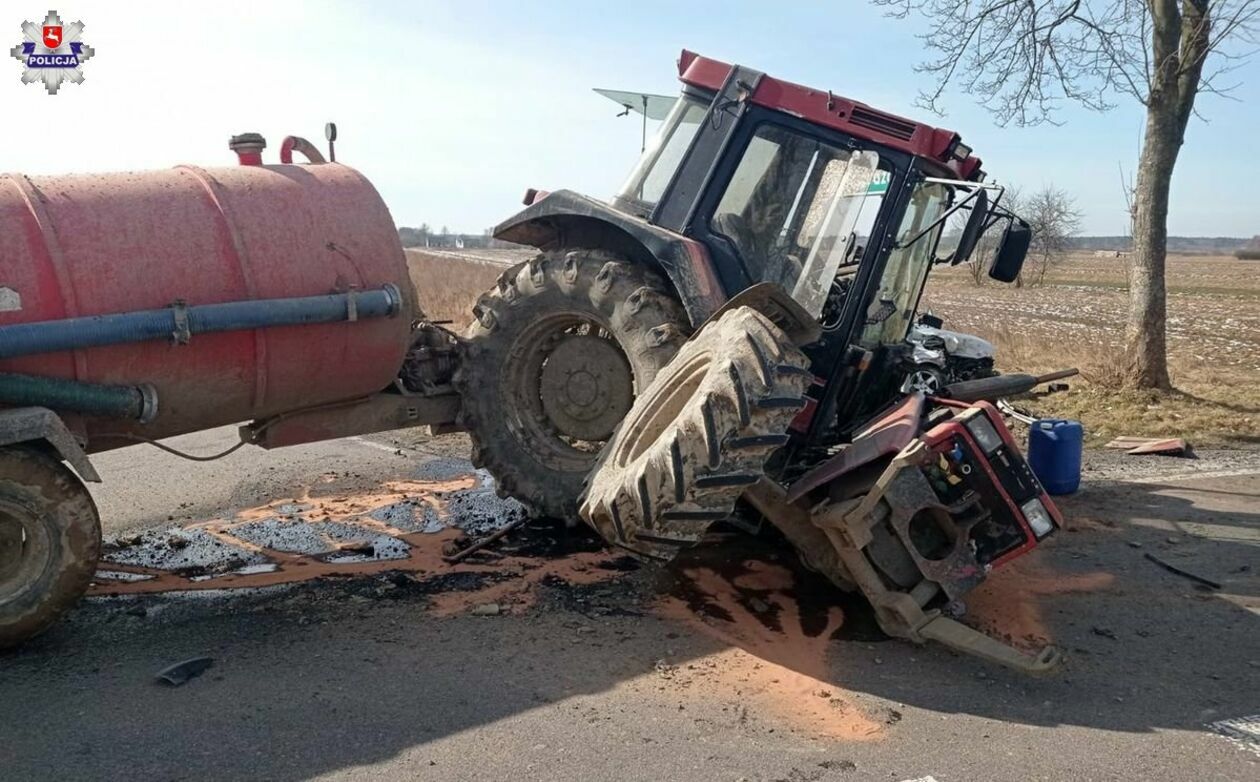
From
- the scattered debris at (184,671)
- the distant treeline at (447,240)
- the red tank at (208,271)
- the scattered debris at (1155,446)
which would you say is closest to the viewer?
the scattered debris at (184,671)

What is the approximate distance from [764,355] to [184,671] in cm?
268

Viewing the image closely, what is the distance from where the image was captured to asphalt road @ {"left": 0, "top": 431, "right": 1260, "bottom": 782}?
11.3 ft

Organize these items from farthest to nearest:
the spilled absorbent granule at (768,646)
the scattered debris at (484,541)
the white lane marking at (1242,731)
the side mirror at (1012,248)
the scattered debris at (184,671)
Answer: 1. the side mirror at (1012,248)
2. the scattered debris at (484,541)
3. the scattered debris at (184,671)
4. the spilled absorbent granule at (768,646)
5. the white lane marking at (1242,731)

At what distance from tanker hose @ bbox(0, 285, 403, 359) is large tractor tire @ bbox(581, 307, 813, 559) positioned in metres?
1.77

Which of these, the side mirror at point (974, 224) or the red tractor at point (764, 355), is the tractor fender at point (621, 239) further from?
the side mirror at point (974, 224)

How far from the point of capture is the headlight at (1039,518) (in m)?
4.38

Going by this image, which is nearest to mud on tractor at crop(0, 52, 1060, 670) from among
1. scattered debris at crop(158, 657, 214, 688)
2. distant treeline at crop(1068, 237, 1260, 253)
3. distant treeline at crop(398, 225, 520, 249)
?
scattered debris at crop(158, 657, 214, 688)

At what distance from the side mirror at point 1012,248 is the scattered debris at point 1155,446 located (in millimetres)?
3278

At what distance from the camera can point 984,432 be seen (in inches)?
173

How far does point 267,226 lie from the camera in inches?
197

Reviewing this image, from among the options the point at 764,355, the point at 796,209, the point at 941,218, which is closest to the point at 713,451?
the point at 764,355

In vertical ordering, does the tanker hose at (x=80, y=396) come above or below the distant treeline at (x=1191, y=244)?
below

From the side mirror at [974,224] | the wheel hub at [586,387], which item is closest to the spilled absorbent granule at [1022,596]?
the side mirror at [974,224]

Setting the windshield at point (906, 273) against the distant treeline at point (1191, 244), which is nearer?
the windshield at point (906, 273)
